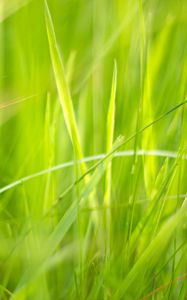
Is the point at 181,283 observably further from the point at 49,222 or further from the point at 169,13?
the point at 169,13

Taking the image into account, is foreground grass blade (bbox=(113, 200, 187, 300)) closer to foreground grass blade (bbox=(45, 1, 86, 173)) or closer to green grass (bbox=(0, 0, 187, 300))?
green grass (bbox=(0, 0, 187, 300))

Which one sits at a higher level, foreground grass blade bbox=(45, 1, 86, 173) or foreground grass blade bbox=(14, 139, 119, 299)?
foreground grass blade bbox=(45, 1, 86, 173)

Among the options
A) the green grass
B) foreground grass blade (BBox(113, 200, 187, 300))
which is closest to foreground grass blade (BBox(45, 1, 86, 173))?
the green grass

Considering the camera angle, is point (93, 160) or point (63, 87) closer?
point (63, 87)

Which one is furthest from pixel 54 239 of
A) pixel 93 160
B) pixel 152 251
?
pixel 93 160

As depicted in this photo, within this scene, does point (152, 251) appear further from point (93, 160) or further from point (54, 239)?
point (93, 160)

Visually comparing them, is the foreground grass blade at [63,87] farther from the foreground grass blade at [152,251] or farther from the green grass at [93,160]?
the foreground grass blade at [152,251]

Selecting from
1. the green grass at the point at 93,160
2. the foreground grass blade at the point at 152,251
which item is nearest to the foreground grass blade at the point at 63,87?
the green grass at the point at 93,160

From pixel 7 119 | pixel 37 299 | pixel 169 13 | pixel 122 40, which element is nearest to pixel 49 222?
pixel 37 299

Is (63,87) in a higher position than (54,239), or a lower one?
higher
